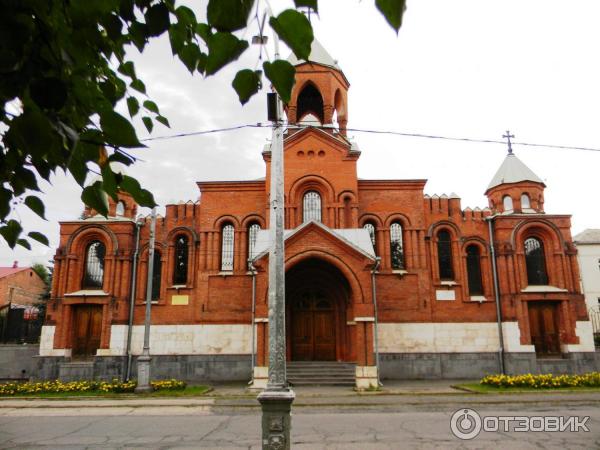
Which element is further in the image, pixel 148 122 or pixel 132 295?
pixel 132 295

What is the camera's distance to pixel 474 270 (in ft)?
71.3

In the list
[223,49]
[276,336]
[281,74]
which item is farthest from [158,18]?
[276,336]

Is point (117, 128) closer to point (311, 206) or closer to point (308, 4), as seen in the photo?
point (308, 4)

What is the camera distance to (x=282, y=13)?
141 centimetres

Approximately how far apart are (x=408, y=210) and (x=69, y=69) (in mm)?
20746

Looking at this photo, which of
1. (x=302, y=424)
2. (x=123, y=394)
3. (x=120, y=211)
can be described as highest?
(x=120, y=211)

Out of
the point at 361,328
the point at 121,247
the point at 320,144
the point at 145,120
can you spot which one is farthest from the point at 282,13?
the point at 121,247

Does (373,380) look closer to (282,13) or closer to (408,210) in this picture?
(408,210)

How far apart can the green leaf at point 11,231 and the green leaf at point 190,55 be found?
1092 millimetres

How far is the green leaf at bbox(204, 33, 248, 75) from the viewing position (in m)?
1.46

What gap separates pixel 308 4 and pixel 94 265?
22525mm

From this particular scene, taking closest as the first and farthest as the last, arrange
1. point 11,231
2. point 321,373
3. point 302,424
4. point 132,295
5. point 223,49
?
point 223,49
point 11,231
point 302,424
point 321,373
point 132,295

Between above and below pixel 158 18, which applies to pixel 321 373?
below

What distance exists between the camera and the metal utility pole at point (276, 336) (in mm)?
6141
